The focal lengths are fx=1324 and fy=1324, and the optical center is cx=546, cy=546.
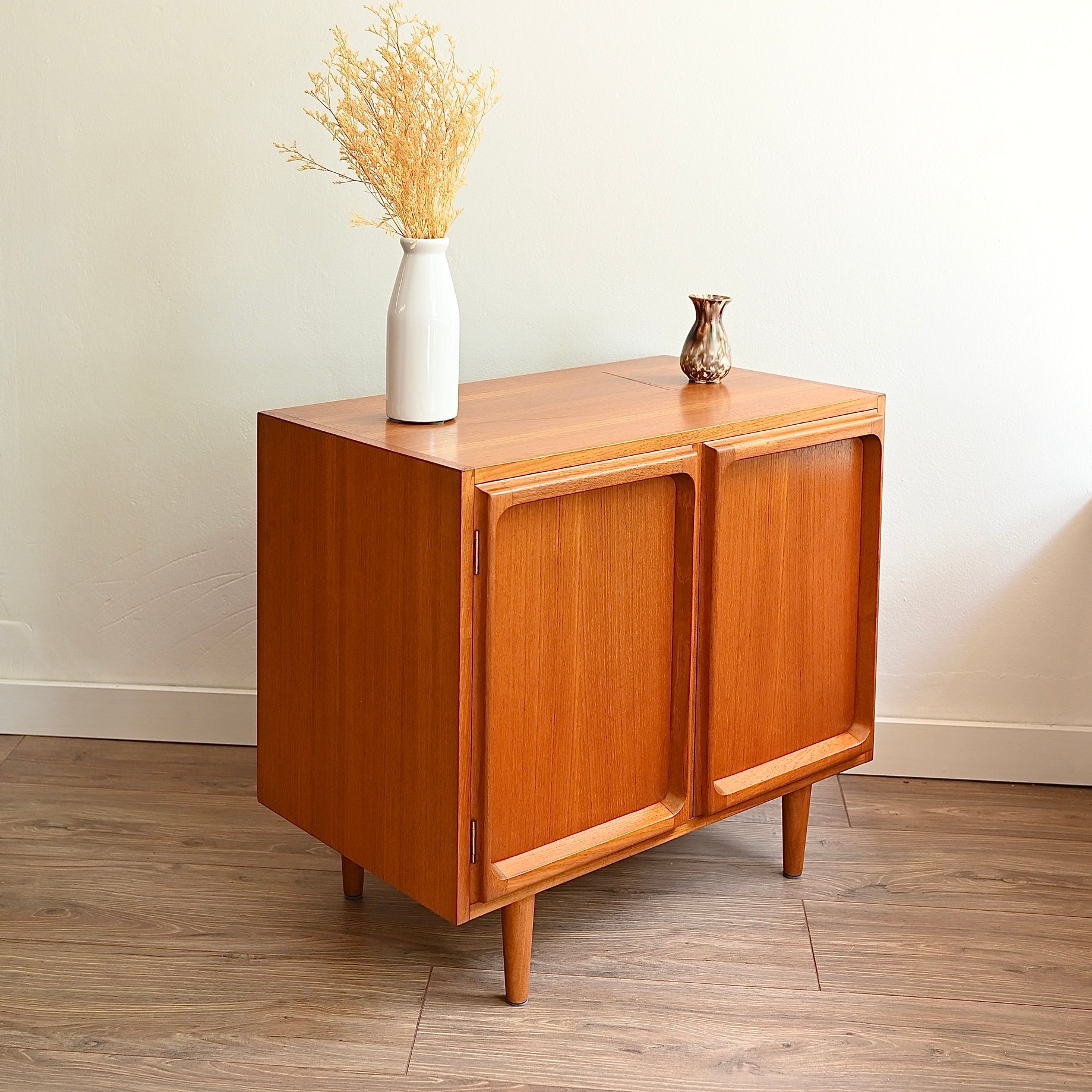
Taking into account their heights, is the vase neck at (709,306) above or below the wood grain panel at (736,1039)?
above

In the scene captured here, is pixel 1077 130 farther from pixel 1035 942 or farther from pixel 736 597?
pixel 1035 942

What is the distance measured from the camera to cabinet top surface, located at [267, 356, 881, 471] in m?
1.68

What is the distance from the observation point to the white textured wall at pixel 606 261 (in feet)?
7.68

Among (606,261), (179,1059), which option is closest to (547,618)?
(179,1059)

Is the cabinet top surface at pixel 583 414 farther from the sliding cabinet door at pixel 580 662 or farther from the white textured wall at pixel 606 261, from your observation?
the white textured wall at pixel 606 261

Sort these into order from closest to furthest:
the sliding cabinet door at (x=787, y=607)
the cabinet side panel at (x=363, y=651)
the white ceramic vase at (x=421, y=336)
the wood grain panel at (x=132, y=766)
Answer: the cabinet side panel at (x=363, y=651) < the white ceramic vase at (x=421, y=336) < the sliding cabinet door at (x=787, y=607) < the wood grain panel at (x=132, y=766)

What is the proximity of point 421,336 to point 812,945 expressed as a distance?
1078 mm

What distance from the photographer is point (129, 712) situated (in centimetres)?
265

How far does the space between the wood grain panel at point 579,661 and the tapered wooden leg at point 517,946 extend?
0.10 meters

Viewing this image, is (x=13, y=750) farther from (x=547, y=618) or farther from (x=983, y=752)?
(x=983, y=752)

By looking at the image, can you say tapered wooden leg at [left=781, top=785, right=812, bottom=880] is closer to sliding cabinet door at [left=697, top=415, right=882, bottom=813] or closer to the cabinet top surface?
sliding cabinet door at [left=697, top=415, right=882, bottom=813]

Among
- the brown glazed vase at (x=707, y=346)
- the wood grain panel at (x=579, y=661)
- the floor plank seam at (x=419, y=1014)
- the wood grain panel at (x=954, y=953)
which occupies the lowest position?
the floor plank seam at (x=419, y=1014)

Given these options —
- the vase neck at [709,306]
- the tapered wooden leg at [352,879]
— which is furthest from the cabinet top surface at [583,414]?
the tapered wooden leg at [352,879]

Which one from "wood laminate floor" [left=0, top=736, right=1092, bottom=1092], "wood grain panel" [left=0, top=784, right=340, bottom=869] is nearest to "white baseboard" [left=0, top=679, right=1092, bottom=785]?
"wood laminate floor" [left=0, top=736, right=1092, bottom=1092]
